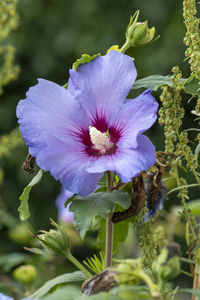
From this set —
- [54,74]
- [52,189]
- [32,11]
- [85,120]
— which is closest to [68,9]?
[32,11]

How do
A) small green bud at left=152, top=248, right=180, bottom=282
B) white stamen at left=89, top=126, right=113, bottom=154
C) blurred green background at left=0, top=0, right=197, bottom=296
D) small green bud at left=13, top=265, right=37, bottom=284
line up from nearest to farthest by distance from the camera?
small green bud at left=152, top=248, right=180, bottom=282, white stamen at left=89, top=126, right=113, bottom=154, small green bud at left=13, top=265, right=37, bottom=284, blurred green background at left=0, top=0, right=197, bottom=296

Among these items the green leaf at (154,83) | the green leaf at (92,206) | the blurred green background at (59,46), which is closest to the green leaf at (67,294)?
the green leaf at (92,206)

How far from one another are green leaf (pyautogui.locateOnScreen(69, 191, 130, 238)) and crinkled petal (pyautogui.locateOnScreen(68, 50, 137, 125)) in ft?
0.20

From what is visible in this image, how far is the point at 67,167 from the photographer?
34cm

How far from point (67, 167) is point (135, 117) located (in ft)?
0.19

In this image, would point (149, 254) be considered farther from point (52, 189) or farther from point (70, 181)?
point (52, 189)

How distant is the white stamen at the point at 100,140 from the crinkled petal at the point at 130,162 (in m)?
0.03

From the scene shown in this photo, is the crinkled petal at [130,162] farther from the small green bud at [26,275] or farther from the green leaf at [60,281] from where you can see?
the small green bud at [26,275]

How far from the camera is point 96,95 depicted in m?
0.37

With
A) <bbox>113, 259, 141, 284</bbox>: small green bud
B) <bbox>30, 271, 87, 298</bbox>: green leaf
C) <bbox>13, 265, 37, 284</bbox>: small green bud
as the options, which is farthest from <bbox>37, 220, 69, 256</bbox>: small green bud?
<bbox>13, 265, 37, 284</bbox>: small green bud

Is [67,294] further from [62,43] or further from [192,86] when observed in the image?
[62,43]

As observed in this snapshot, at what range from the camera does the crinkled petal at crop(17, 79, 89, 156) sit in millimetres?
355

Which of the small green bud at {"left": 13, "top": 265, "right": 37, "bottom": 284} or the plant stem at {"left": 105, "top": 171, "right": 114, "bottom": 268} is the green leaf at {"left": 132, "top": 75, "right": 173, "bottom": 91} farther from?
the small green bud at {"left": 13, "top": 265, "right": 37, "bottom": 284}

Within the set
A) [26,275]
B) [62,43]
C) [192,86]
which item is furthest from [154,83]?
[62,43]
